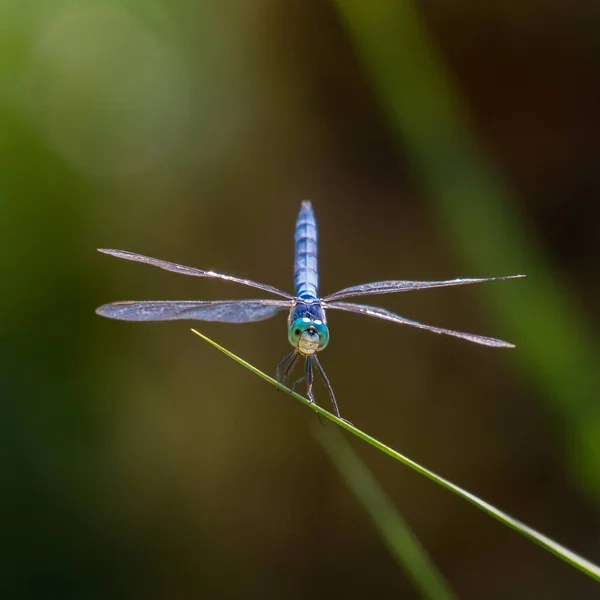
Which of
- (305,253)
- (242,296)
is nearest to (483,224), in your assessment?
(305,253)

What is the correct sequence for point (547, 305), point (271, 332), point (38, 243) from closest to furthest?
1. point (547, 305)
2. point (38, 243)
3. point (271, 332)

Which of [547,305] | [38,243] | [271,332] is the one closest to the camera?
[547,305]

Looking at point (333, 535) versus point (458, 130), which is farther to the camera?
point (333, 535)

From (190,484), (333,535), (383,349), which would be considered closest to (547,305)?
(383,349)

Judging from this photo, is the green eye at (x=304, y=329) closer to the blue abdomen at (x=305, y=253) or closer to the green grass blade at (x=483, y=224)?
the blue abdomen at (x=305, y=253)

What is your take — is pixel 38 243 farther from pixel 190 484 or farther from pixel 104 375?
pixel 190 484

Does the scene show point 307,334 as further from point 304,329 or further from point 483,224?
point 483,224

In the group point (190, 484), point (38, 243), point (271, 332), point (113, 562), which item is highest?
point (38, 243)
